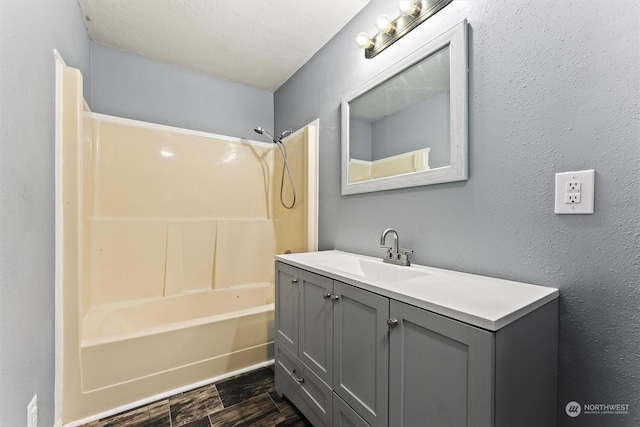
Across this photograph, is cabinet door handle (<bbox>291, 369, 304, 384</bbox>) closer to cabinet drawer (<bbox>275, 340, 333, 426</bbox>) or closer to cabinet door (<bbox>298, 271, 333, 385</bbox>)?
cabinet drawer (<bbox>275, 340, 333, 426</bbox>)

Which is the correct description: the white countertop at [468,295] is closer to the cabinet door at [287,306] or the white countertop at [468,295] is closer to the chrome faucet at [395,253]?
the chrome faucet at [395,253]

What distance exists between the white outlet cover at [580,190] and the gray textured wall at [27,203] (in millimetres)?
1771

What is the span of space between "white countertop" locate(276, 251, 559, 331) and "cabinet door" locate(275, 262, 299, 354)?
341 millimetres

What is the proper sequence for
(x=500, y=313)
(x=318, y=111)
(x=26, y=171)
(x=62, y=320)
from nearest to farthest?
(x=500, y=313), (x=26, y=171), (x=62, y=320), (x=318, y=111)

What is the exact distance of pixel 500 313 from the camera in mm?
665

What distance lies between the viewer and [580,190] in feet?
2.71

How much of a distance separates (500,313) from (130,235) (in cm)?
241

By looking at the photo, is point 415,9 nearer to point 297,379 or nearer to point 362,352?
point 362,352

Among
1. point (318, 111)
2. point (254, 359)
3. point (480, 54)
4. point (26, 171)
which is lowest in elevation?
point (254, 359)

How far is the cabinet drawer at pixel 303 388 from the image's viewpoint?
1224 mm

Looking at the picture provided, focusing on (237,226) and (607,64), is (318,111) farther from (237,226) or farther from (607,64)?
(607,64)

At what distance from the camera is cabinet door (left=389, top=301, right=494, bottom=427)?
0.65 m

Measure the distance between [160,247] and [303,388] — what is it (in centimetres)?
161

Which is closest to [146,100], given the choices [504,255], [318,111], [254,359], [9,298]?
[318,111]
